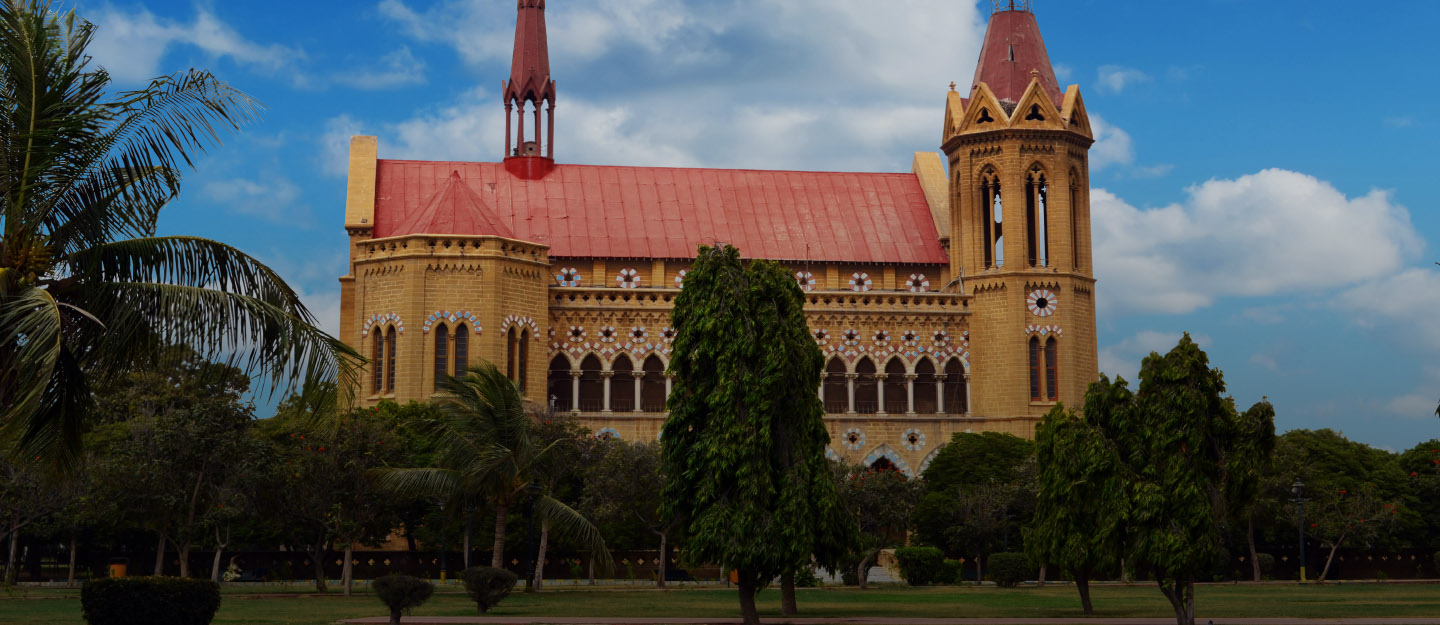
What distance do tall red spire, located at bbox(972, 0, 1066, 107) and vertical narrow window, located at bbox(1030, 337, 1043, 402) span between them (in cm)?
1038

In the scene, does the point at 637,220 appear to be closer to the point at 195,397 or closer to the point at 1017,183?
the point at 1017,183

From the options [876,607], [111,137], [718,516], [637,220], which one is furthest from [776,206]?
[111,137]

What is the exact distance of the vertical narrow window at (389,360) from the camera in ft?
206

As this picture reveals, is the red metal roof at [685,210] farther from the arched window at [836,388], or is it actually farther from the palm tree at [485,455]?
the palm tree at [485,455]

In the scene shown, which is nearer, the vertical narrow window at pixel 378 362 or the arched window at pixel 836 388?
the vertical narrow window at pixel 378 362

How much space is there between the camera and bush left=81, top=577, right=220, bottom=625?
67.9ft

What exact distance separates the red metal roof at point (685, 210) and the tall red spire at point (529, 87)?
88 centimetres

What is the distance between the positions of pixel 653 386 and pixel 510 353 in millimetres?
7347

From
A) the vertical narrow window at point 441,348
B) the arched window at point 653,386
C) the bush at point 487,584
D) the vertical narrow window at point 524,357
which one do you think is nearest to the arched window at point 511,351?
the vertical narrow window at point 524,357

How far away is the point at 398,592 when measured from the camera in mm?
26922

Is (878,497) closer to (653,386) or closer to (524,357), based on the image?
(653,386)

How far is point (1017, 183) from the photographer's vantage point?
67188mm

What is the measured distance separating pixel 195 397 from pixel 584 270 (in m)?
28.1

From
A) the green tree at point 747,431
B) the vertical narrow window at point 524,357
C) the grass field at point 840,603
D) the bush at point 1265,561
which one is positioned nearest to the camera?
the green tree at point 747,431
